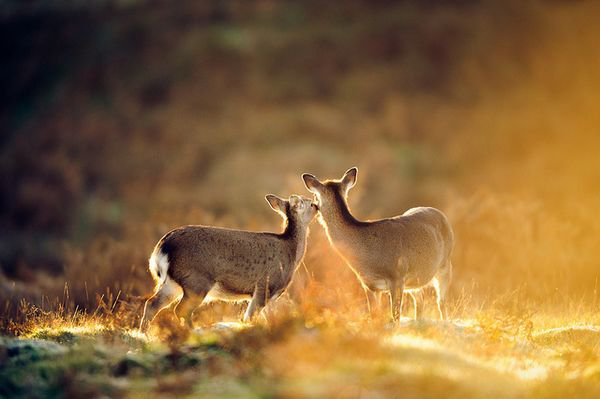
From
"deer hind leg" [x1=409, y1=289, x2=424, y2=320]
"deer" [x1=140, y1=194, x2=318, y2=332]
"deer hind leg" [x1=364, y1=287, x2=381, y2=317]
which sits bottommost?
"deer hind leg" [x1=409, y1=289, x2=424, y2=320]

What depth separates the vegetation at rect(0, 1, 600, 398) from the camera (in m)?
12.3

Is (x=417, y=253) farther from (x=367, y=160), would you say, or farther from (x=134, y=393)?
(x=367, y=160)

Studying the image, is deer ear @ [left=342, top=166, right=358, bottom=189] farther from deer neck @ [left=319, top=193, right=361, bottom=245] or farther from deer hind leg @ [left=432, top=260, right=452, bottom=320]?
deer hind leg @ [left=432, top=260, right=452, bottom=320]

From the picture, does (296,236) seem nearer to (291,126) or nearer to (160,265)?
(160,265)

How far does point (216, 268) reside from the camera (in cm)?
1466

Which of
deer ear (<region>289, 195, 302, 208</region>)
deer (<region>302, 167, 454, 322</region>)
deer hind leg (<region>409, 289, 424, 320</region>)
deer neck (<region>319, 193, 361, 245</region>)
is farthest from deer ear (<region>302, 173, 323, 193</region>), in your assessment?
deer hind leg (<region>409, 289, 424, 320</region>)

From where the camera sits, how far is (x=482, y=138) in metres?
51.9

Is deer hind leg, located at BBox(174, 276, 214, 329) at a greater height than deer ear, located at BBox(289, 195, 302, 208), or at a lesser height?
lesser

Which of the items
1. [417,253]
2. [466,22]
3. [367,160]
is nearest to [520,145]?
[367,160]

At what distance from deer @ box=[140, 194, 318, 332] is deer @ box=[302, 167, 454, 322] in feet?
2.66

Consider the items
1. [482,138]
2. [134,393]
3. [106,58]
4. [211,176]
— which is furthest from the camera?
[106,58]

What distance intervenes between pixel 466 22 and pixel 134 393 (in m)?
57.8

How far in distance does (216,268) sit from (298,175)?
28887 millimetres

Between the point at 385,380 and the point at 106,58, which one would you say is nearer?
the point at 385,380
